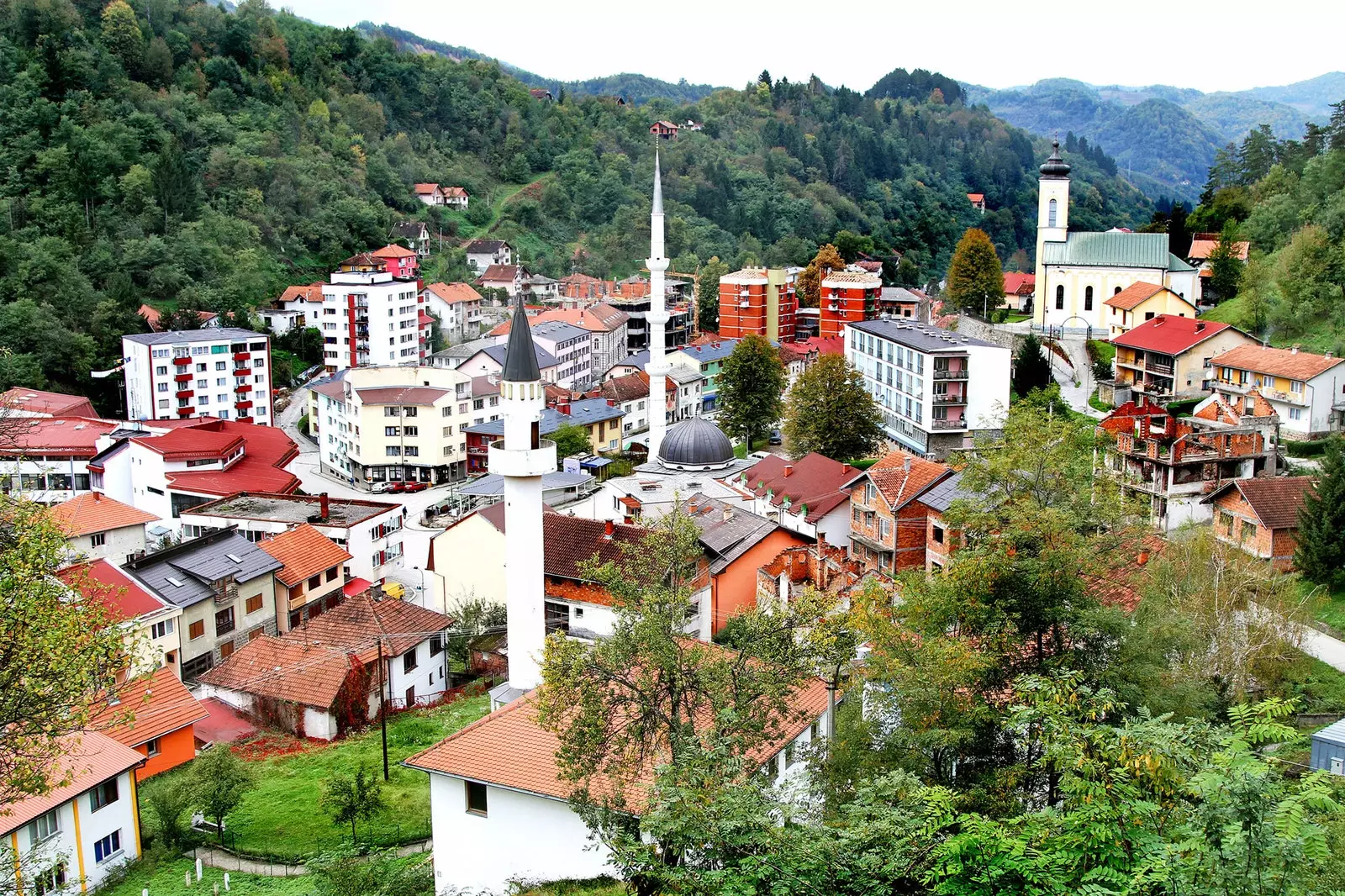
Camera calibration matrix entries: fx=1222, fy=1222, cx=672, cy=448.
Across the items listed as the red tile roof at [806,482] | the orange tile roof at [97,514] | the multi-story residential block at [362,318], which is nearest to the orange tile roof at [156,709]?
the orange tile roof at [97,514]

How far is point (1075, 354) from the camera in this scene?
172ft

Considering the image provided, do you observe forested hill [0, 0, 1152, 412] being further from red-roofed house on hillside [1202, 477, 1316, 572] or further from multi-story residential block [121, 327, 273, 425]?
red-roofed house on hillside [1202, 477, 1316, 572]

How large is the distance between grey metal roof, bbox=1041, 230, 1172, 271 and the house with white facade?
157 feet

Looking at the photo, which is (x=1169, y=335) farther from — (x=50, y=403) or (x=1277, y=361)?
(x=50, y=403)

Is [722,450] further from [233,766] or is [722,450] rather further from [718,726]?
[718,726]

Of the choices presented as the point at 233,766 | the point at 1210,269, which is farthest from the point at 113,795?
the point at 1210,269

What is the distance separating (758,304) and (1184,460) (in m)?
44.5

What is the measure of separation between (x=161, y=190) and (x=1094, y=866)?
2912 inches

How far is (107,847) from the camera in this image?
20047mm

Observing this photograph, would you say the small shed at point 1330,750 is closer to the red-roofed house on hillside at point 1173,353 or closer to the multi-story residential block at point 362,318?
the red-roofed house on hillside at point 1173,353

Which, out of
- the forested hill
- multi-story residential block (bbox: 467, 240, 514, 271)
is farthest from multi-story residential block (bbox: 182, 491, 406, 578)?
multi-story residential block (bbox: 467, 240, 514, 271)

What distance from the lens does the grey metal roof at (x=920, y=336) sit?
45219mm

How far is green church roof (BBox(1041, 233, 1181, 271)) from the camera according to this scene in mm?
55938

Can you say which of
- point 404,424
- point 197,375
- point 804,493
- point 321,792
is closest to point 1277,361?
point 804,493
